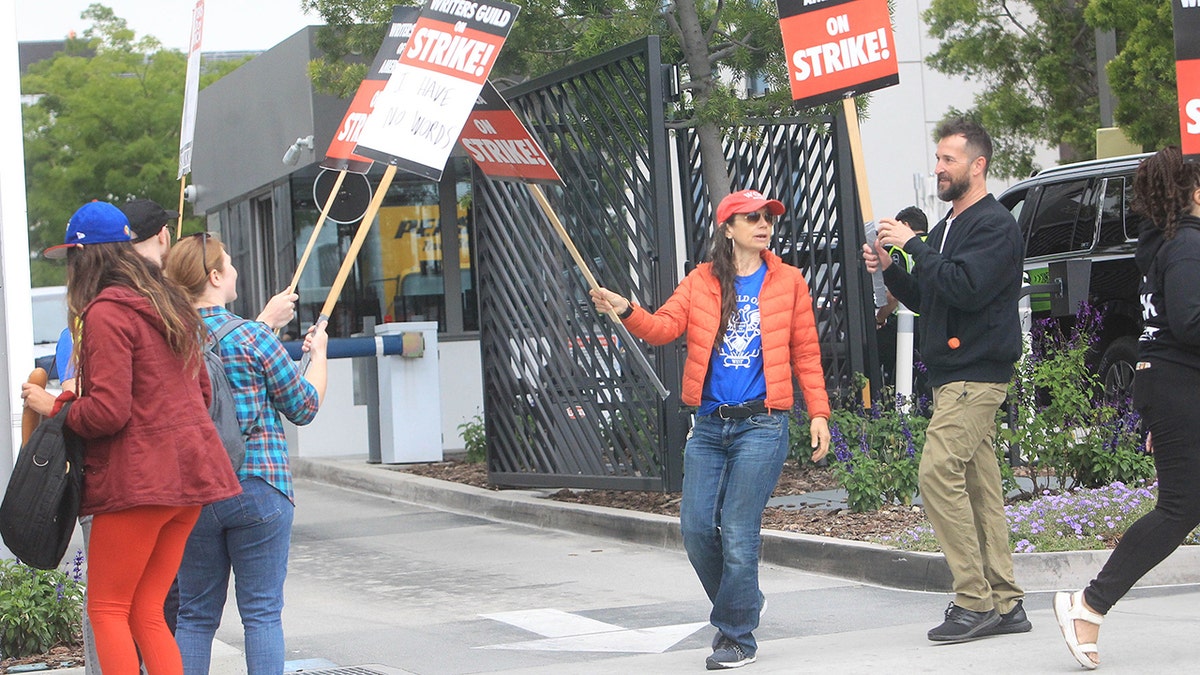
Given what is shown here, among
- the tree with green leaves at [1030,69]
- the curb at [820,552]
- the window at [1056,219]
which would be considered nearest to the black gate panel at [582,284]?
the curb at [820,552]

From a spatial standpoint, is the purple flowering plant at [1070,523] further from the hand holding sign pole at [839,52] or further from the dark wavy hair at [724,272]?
the dark wavy hair at [724,272]

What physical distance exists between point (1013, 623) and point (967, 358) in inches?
41.2

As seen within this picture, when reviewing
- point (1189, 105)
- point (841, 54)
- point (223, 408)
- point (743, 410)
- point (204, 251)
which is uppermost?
point (841, 54)

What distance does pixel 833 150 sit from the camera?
1098cm

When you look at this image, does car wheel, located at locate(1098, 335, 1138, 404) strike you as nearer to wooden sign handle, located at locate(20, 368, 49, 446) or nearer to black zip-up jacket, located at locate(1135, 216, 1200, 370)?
black zip-up jacket, located at locate(1135, 216, 1200, 370)

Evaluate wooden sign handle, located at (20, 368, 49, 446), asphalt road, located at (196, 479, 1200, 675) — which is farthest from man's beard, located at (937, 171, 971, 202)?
wooden sign handle, located at (20, 368, 49, 446)

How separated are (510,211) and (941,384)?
569 cm

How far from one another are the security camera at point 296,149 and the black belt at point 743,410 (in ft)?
35.4

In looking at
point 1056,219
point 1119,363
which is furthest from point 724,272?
point 1056,219

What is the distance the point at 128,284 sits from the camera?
453 centimetres

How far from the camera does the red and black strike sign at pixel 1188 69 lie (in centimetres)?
728

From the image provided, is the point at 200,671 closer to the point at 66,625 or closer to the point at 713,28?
the point at 66,625

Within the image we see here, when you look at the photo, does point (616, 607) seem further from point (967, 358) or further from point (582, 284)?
point (582, 284)

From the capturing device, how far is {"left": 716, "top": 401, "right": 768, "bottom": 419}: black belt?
582 cm
